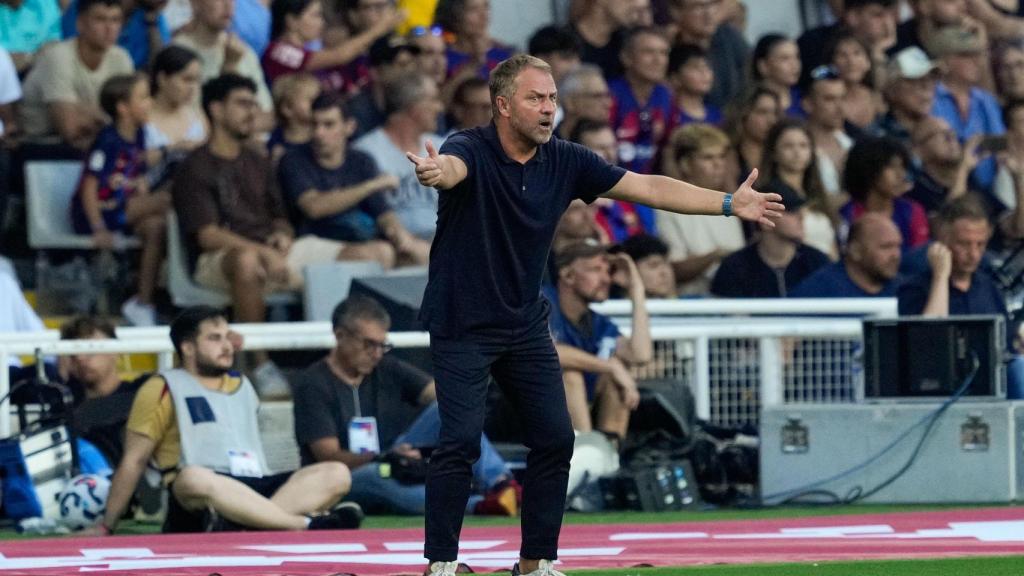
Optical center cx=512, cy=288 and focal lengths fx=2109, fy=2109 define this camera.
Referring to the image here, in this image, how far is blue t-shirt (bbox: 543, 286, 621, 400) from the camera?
11711 mm

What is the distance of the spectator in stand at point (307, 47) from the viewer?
14391 mm

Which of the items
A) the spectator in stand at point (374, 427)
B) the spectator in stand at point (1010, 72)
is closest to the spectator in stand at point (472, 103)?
the spectator in stand at point (374, 427)

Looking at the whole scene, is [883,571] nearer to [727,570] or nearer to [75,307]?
[727,570]

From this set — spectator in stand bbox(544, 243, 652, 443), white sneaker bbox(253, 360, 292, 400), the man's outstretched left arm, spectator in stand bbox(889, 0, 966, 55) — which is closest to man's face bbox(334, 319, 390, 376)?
white sneaker bbox(253, 360, 292, 400)

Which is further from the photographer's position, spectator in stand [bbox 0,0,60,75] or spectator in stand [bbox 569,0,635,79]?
spectator in stand [bbox 569,0,635,79]

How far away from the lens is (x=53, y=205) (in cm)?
1326

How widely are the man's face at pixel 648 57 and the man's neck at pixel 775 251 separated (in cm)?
210

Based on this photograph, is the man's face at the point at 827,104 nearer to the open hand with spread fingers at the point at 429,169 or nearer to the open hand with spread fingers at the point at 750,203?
the open hand with spread fingers at the point at 750,203

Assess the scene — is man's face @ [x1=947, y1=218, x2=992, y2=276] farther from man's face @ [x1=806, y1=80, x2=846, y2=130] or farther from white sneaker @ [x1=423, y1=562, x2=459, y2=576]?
white sneaker @ [x1=423, y1=562, x2=459, y2=576]

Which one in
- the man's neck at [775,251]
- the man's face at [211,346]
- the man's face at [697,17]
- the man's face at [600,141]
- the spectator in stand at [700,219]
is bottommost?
the man's face at [211,346]

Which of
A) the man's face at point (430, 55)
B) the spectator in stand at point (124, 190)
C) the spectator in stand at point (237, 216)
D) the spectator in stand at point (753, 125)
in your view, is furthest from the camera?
the spectator in stand at point (753, 125)

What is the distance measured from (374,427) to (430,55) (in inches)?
151

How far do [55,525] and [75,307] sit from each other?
9.89 feet

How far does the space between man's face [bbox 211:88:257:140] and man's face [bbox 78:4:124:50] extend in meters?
1.21
